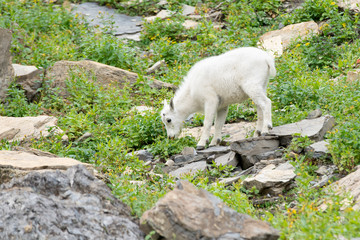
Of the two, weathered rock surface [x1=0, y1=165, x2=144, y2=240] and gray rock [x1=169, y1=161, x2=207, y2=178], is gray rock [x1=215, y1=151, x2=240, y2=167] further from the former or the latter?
weathered rock surface [x1=0, y1=165, x2=144, y2=240]

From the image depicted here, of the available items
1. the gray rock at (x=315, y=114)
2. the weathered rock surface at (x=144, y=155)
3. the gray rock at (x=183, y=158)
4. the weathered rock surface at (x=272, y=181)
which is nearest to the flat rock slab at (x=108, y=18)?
the weathered rock surface at (x=144, y=155)

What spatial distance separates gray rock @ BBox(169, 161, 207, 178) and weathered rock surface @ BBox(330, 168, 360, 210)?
249cm

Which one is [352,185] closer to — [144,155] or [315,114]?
[315,114]

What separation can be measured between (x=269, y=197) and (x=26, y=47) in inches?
424

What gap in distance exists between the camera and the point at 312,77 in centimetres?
1242

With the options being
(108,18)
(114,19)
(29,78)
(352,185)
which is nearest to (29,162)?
(352,185)

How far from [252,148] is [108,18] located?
36.7 feet

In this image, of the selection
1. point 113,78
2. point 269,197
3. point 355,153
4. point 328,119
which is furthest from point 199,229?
point 113,78

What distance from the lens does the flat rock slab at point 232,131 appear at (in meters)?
10.7

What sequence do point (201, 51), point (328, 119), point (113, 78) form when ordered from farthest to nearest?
point (201, 51), point (113, 78), point (328, 119)

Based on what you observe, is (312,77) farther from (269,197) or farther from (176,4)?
(176,4)

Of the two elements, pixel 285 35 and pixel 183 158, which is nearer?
pixel 183 158

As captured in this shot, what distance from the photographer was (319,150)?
27.2ft

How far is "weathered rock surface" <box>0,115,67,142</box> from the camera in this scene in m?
10.4
